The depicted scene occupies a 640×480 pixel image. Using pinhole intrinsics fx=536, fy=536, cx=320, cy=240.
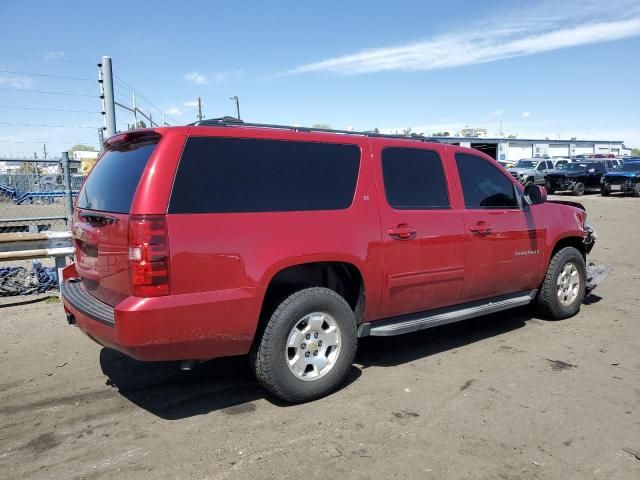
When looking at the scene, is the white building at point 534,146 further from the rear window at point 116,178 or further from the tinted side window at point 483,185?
the rear window at point 116,178

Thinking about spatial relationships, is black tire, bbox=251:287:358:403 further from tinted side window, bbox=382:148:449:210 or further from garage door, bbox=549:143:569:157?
garage door, bbox=549:143:569:157

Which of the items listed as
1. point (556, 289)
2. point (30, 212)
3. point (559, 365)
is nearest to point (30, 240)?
point (30, 212)

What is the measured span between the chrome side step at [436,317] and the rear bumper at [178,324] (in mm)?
1158

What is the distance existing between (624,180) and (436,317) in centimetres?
2522

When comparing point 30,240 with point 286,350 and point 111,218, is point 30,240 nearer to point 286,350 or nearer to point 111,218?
point 111,218

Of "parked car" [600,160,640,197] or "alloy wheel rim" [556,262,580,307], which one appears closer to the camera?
"alloy wheel rim" [556,262,580,307]

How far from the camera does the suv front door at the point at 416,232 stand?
4332 mm

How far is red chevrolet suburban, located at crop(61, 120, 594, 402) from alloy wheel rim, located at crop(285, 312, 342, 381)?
0.01 meters

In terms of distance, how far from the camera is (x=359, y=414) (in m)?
3.72

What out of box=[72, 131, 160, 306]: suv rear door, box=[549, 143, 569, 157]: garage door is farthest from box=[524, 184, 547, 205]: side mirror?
box=[549, 143, 569, 157]: garage door

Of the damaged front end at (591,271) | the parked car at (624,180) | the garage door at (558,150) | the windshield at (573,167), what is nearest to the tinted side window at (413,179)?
the damaged front end at (591,271)

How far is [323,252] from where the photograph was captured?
12.7ft

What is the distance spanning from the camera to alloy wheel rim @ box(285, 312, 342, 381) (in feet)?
12.6

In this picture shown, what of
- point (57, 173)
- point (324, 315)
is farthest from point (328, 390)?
point (57, 173)
